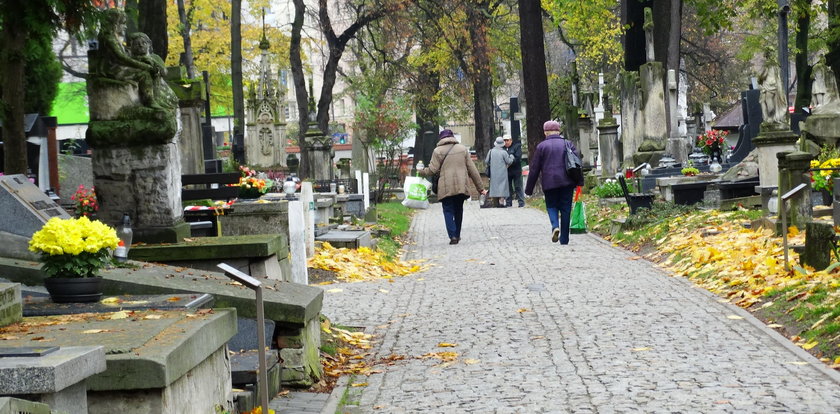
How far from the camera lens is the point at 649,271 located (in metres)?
14.6

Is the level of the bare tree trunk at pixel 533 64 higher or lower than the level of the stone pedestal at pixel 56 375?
higher

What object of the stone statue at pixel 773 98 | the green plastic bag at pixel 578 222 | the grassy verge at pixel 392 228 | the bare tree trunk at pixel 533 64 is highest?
the bare tree trunk at pixel 533 64

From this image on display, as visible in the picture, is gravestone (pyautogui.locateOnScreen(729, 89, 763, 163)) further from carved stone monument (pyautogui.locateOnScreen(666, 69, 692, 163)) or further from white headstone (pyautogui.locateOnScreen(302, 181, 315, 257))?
white headstone (pyautogui.locateOnScreen(302, 181, 315, 257))

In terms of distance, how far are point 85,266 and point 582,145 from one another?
33101 mm

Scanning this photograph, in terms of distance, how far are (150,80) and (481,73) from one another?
109 ft

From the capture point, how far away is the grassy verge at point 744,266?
31.6 feet

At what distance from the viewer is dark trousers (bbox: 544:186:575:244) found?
17.9 metres

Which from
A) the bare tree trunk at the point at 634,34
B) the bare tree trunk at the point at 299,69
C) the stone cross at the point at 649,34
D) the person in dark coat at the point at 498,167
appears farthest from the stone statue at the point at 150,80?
the bare tree trunk at the point at 299,69

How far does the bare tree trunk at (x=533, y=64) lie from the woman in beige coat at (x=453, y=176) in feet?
30.7

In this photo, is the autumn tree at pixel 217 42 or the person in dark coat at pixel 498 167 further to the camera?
the autumn tree at pixel 217 42

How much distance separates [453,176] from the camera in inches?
782

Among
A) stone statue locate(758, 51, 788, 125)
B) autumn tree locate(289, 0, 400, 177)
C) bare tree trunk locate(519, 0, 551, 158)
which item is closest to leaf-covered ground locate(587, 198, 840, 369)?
stone statue locate(758, 51, 788, 125)

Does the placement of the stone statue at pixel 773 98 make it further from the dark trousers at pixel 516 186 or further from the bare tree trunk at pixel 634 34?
the dark trousers at pixel 516 186

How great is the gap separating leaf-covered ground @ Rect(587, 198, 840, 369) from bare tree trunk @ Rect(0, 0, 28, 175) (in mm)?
7488
